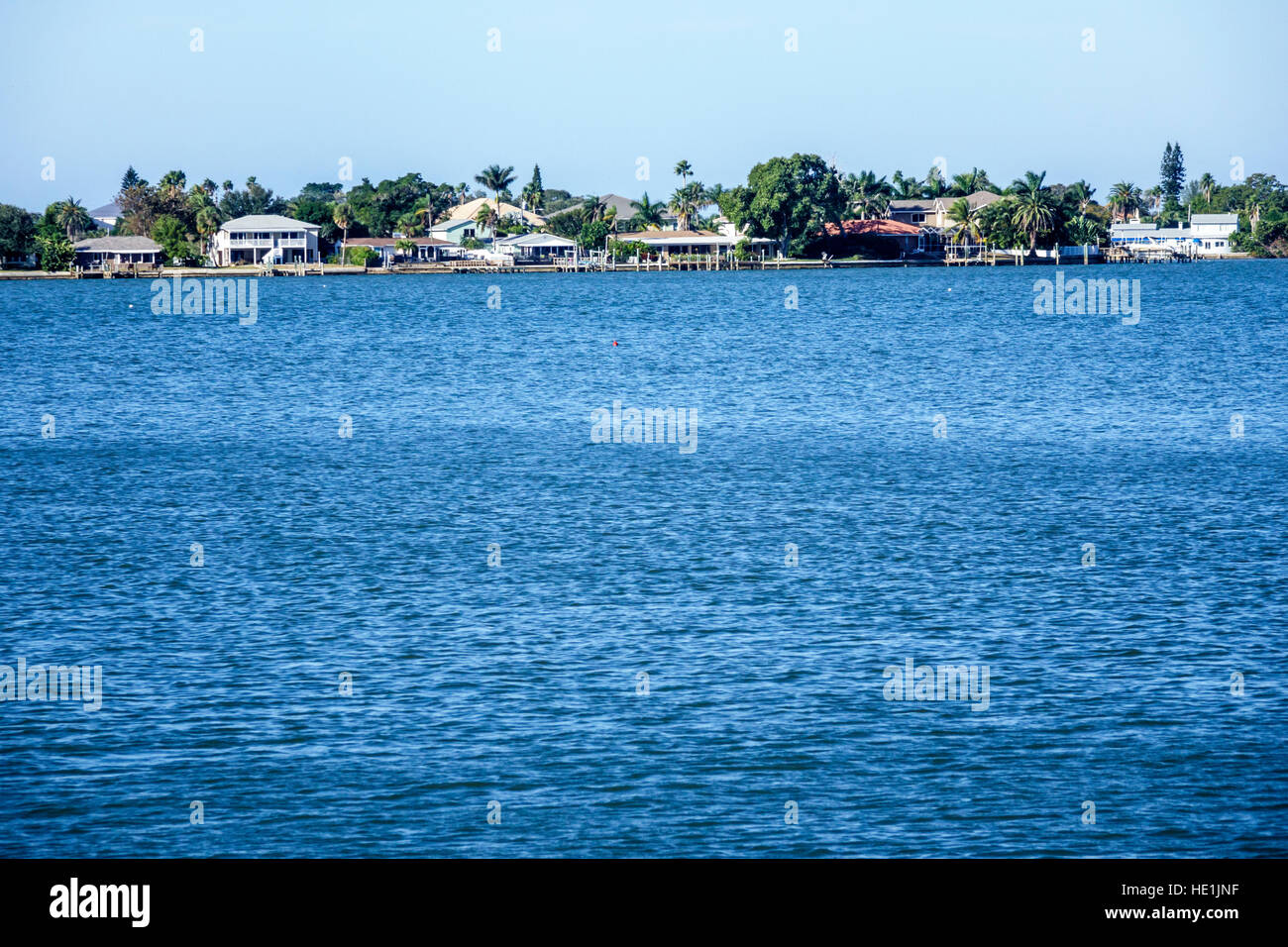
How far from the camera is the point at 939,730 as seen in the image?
20.8 m

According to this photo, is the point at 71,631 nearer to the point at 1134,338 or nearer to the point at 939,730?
the point at 939,730

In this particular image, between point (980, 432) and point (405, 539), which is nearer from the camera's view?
point (405, 539)

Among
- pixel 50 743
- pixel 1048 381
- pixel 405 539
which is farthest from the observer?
pixel 1048 381

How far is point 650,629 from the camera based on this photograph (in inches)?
1015

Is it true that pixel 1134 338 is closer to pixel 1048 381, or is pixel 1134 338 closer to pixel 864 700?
pixel 1048 381

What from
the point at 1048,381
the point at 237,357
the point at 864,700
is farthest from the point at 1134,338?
the point at 864,700

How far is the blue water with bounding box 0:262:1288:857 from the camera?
1806 centimetres

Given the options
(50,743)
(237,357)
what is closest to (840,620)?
(50,743)

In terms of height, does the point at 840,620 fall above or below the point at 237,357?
below

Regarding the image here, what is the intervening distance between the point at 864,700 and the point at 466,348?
78.8 meters

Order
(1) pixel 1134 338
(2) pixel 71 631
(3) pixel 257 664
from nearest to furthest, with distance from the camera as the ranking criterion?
(3) pixel 257 664
(2) pixel 71 631
(1) pixel 1134 338

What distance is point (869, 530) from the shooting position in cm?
3431

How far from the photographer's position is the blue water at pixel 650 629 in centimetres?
1806

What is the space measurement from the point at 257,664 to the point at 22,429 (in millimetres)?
38383
